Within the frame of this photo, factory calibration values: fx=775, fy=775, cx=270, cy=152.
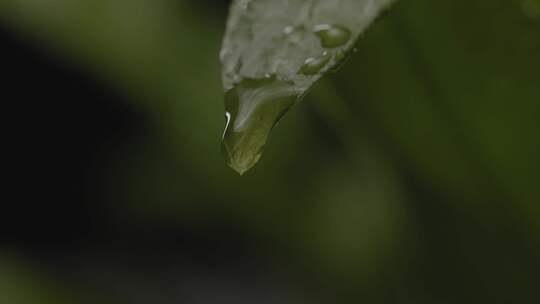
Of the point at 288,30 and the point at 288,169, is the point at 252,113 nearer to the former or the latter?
the point at 288,30

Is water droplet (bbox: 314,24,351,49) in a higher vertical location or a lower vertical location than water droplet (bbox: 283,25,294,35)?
lower

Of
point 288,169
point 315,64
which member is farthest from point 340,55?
point 288,169

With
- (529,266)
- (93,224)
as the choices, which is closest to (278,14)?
(529,266)

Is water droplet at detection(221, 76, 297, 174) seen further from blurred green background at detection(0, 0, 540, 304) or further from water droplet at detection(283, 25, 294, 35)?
blurred green background at detection(0, 0, 540, 304)

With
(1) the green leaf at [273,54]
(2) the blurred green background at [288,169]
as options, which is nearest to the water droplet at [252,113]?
(1) the green leaf at [273,54]

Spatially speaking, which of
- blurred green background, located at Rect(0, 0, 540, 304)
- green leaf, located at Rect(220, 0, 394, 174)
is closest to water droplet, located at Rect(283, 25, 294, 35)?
green leaf, located at Rect(220, 0, 394, 174)

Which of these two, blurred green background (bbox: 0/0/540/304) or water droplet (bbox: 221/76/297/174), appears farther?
blurred green background (bbox: 0/0/540/304)

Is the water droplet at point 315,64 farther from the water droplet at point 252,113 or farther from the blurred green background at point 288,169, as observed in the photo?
the blurred green background at point 288,169
